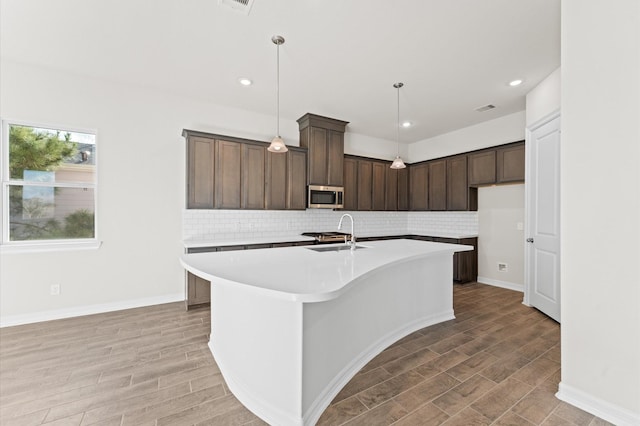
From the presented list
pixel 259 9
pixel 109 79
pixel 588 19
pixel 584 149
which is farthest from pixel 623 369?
pixel 109 79

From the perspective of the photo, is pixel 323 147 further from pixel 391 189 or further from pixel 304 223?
pixel 391 189

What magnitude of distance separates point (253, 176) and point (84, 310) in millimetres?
2755

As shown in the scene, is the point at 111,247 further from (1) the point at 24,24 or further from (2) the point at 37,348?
(1) the point at 24,24

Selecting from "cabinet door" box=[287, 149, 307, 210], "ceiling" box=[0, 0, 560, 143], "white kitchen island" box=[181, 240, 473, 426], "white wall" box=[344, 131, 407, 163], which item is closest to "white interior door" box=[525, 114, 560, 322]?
"ceiling" box=[0, 0, 560, 143]

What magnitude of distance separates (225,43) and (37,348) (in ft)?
11.2

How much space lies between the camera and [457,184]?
17.5 ft

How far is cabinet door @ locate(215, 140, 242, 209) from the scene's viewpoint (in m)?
4.06

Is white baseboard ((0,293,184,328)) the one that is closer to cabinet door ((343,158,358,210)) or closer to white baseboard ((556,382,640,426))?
cabinet door ((343,158,358,210))

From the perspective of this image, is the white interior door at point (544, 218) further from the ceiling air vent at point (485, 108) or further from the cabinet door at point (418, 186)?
the cabinet door at point (418, 186)

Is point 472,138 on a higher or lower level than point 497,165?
higher

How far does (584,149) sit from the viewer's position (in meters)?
1.86

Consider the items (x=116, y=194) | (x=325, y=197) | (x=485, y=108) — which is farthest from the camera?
(x=325, y=197)

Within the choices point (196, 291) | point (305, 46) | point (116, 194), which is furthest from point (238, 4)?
point (196, 291)

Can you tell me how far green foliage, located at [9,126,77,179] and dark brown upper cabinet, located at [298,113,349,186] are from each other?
3218 millimetres
